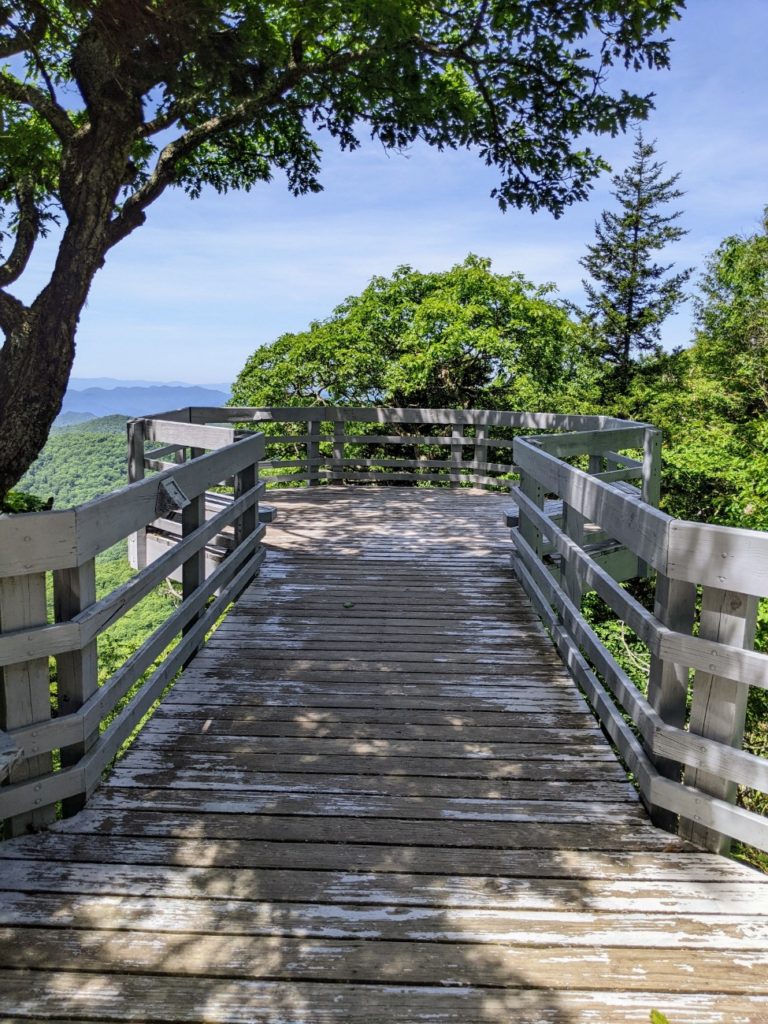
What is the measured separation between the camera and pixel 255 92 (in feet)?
31.5

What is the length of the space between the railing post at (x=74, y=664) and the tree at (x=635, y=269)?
29.3m

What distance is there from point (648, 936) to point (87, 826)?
78.6 inches

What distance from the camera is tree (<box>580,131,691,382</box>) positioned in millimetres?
30031

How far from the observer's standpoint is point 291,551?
307 inches

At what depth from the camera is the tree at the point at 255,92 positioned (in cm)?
880

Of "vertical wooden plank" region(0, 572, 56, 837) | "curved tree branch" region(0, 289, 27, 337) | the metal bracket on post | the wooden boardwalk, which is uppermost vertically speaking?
"curved tree branch" region(0, 289, 27, 337)

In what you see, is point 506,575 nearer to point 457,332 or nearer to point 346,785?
point 346,785

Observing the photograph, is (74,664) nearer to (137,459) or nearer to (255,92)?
(137,459)

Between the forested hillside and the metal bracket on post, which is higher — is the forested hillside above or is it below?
below

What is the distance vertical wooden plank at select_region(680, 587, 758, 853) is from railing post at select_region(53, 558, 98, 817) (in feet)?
7.40

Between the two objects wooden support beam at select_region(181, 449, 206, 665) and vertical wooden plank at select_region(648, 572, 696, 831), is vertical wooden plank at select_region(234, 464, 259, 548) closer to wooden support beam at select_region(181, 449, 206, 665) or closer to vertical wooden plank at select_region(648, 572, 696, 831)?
wooden support beam at select_region(181, 449, 206, 665)


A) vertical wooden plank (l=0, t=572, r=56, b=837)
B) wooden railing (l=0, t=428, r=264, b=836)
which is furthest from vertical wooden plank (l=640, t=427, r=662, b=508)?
vertical wooden plank (l=0, t=572, r=56, b=837)

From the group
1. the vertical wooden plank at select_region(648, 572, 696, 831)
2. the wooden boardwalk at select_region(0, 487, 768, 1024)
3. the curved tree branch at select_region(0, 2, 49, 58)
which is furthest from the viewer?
the curved tree branch at select_region(0, 2, 49, 58)

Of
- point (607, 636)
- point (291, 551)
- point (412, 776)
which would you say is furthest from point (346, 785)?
point (607, 636)
